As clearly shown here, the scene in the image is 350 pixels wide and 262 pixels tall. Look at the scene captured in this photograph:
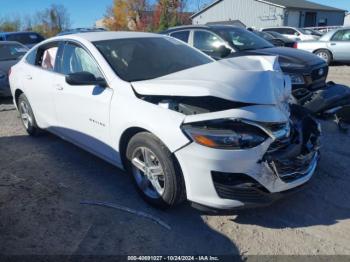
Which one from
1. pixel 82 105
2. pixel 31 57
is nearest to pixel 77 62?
pixel 82 105

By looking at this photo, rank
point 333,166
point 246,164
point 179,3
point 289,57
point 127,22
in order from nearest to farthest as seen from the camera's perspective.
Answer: point 246,164, point 333,166, point 289,57, point 179,3, point 127,22

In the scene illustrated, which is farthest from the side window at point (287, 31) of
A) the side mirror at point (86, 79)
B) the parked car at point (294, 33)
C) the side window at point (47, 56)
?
the side mirror at point (86, 79)

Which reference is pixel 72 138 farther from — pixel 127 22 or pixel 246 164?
pixel 127 22

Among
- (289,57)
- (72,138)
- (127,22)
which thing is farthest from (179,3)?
(72,138)

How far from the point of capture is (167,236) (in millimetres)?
3174

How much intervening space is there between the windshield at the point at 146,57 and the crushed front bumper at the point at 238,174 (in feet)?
4.23

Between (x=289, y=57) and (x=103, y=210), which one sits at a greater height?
(x=289, y=57)

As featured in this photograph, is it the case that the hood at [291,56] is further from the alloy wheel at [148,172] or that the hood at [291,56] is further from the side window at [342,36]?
the side window at [342,36]

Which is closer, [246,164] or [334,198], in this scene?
[246,164]

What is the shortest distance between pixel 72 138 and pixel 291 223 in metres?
2.76

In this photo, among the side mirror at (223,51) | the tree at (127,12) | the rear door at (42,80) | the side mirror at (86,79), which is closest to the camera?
the side mirror at (86,79)

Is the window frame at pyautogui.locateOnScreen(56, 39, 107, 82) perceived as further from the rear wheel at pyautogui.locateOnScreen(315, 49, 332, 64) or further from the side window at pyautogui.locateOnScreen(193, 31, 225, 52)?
the rear wheel at pyautogui.locateOnScreen(315, 49, 332, 64)

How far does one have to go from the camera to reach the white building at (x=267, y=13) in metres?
38.9

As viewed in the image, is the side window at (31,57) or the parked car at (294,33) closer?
the side window at (31,57)
